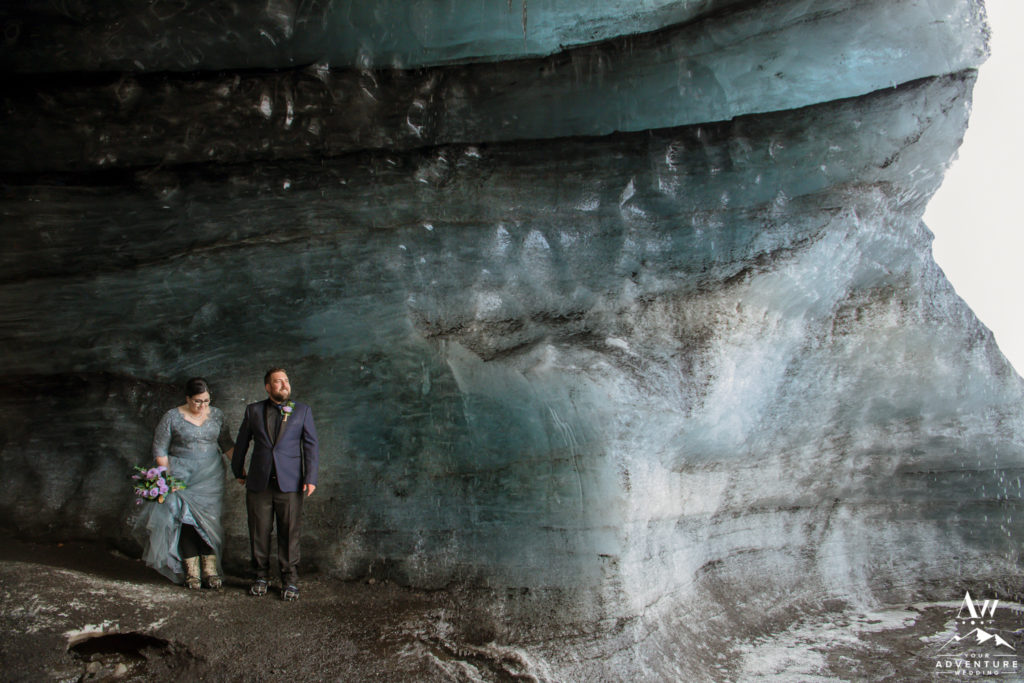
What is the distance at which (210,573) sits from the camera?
14.1 feet

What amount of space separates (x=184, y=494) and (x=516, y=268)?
2.23 meters

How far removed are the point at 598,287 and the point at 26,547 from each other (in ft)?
12.4

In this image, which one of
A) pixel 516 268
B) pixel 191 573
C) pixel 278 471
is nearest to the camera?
pixel 278 471

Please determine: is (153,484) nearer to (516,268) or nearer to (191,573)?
(191,573)

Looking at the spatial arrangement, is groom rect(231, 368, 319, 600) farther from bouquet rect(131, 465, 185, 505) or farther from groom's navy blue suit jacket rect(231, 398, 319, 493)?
bouquet rect(131, 465, 185, 505)

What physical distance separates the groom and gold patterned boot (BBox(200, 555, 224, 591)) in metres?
0.23

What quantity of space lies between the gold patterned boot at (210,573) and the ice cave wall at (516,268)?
0.33 meters

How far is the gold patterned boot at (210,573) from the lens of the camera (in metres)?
4.29

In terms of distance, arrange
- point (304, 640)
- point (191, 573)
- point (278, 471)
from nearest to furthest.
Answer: point (304, 640)
point (278, 471)
point (191, 573)

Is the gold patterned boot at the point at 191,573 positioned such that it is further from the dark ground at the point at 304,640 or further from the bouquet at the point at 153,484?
the bouquet at the point at 153,484

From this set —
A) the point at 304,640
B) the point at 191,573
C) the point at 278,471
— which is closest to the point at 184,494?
the point at 191,573

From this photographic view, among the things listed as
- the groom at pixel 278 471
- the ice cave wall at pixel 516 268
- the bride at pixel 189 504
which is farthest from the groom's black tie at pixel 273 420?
the ice cave wall at pixel 516 268

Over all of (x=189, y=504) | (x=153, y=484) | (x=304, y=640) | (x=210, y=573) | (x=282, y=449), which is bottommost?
(x=304, y=640)

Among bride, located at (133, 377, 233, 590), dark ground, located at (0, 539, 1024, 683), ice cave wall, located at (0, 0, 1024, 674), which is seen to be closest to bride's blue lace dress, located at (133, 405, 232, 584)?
bride, located at (133, 377, 233, 590)
